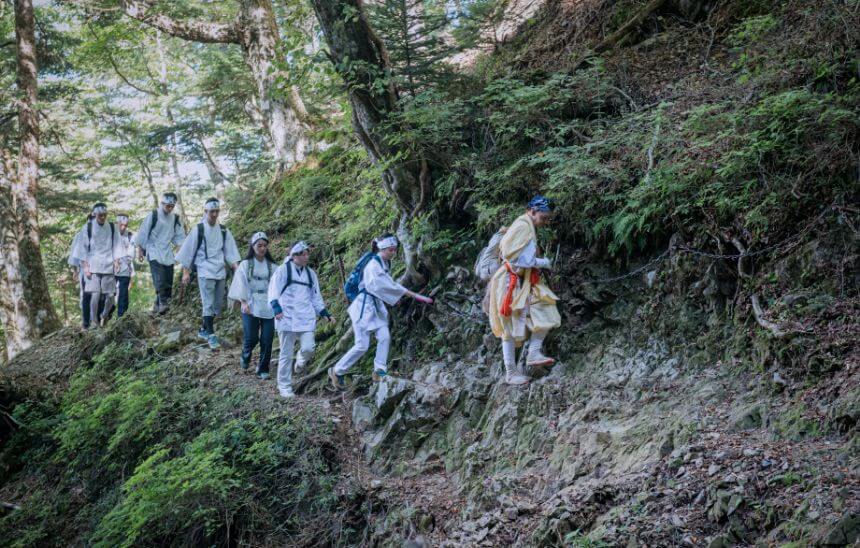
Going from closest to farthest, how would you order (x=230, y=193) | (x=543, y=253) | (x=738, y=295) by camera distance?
(x=738, y=295)
(x=543, y=253)
(x=230, y=193)

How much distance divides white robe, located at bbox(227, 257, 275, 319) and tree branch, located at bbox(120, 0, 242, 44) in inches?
317

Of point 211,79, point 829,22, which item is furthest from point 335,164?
point 829,22

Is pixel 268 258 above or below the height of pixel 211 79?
below

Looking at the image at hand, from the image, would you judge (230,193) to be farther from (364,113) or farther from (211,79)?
(364,113)

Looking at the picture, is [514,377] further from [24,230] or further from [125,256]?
[24,230]

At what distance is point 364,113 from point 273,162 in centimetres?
890

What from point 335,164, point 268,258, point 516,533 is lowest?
point 516,533

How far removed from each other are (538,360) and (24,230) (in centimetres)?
1306

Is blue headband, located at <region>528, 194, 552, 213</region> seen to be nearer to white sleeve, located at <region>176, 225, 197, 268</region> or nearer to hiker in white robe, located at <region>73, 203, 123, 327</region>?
white sleeve, located at <region>176, 225, 197, 268</region>

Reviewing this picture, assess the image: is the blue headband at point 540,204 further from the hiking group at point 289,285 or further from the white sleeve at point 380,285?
the white sleeve at point 380,285

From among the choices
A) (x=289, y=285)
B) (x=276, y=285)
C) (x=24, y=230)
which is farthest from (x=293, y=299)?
(x=24, y=230)

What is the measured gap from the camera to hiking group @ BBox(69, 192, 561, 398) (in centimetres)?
670

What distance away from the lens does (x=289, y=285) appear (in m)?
8.73

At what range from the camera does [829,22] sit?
6.06m
